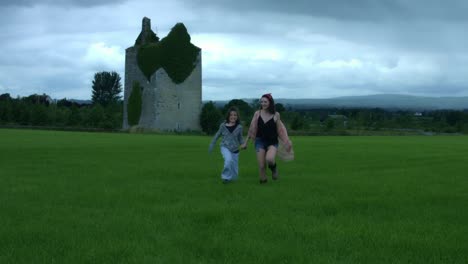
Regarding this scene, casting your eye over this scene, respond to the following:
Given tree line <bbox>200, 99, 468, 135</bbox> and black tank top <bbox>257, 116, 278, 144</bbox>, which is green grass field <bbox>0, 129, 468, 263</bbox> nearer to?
black tank top <bbox>257, 116, 278, 144</bbox>

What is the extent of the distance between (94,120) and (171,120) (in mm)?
17136

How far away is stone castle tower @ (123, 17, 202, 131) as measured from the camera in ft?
195

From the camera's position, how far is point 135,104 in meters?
61.1

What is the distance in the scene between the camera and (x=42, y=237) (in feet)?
20.2

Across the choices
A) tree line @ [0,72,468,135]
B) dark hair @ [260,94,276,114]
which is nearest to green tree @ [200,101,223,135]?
tree line @ [0,72,468,135]

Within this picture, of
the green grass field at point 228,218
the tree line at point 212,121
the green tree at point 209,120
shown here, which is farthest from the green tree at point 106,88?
the green grass field at point 228,218

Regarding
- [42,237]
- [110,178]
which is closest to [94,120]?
[110,178]

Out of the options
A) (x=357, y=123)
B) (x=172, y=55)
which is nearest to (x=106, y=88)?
(x=357, y=123)

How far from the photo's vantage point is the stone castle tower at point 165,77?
59.4m

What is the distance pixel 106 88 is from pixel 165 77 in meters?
63.8

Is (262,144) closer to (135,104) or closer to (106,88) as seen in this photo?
(135,104)

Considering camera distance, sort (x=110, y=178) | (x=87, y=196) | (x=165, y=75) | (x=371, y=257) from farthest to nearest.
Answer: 1. (x=165, y=75)
2. (x=110, y=178)
3. (x=87, y=196)
4. (x=371, y=257)

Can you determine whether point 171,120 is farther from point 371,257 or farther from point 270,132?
point 371,257

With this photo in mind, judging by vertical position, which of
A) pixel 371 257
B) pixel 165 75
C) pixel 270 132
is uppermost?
pixel 165 75
